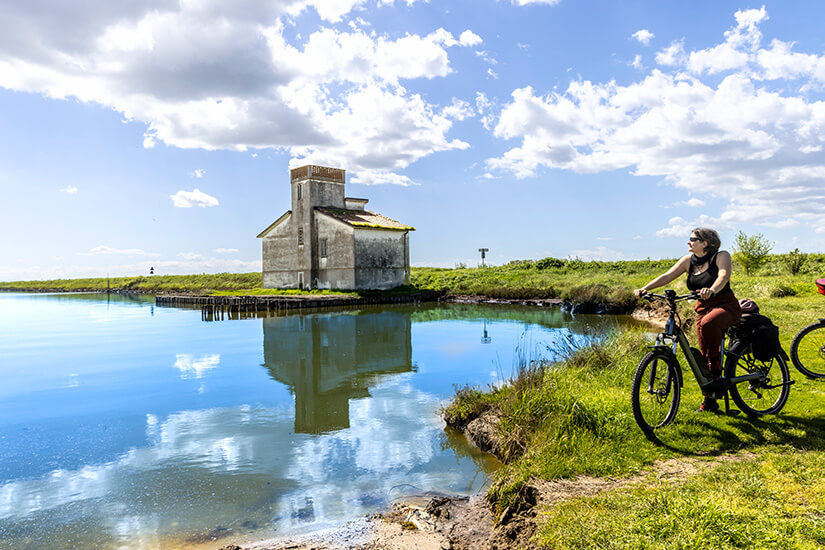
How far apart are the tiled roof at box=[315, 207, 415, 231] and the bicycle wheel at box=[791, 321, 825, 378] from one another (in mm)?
30416

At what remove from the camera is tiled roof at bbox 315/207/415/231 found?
36531 millimetres

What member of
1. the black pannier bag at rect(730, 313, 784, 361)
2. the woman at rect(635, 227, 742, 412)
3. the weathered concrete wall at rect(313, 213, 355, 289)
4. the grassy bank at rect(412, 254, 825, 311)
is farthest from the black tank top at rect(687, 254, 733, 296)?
the weathered concrete wall at rect(313, 213, 355, 289)

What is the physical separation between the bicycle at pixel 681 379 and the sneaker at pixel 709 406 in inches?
5.0

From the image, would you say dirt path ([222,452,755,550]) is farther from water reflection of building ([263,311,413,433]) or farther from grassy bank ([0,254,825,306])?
grassy bank ([0,254,825,306])

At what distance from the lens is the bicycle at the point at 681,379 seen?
4977 millimetres

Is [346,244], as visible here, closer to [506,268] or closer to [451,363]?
[506,268]

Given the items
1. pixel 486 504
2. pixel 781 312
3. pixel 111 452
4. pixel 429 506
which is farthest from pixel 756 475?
pixel 781 312

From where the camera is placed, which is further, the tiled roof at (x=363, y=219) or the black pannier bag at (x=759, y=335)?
the tiled roof at (x=363, y=219)

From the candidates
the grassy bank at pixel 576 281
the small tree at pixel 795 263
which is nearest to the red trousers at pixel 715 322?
the grassy bank at pixel 576 281

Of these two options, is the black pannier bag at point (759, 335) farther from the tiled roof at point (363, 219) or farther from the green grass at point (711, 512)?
the tiled roof at point (363, 219)

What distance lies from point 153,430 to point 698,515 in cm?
781

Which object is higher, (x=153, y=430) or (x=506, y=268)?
(x=506, y=268)

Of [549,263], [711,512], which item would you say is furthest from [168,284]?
[711,512]

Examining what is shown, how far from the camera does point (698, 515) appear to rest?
3.36m
